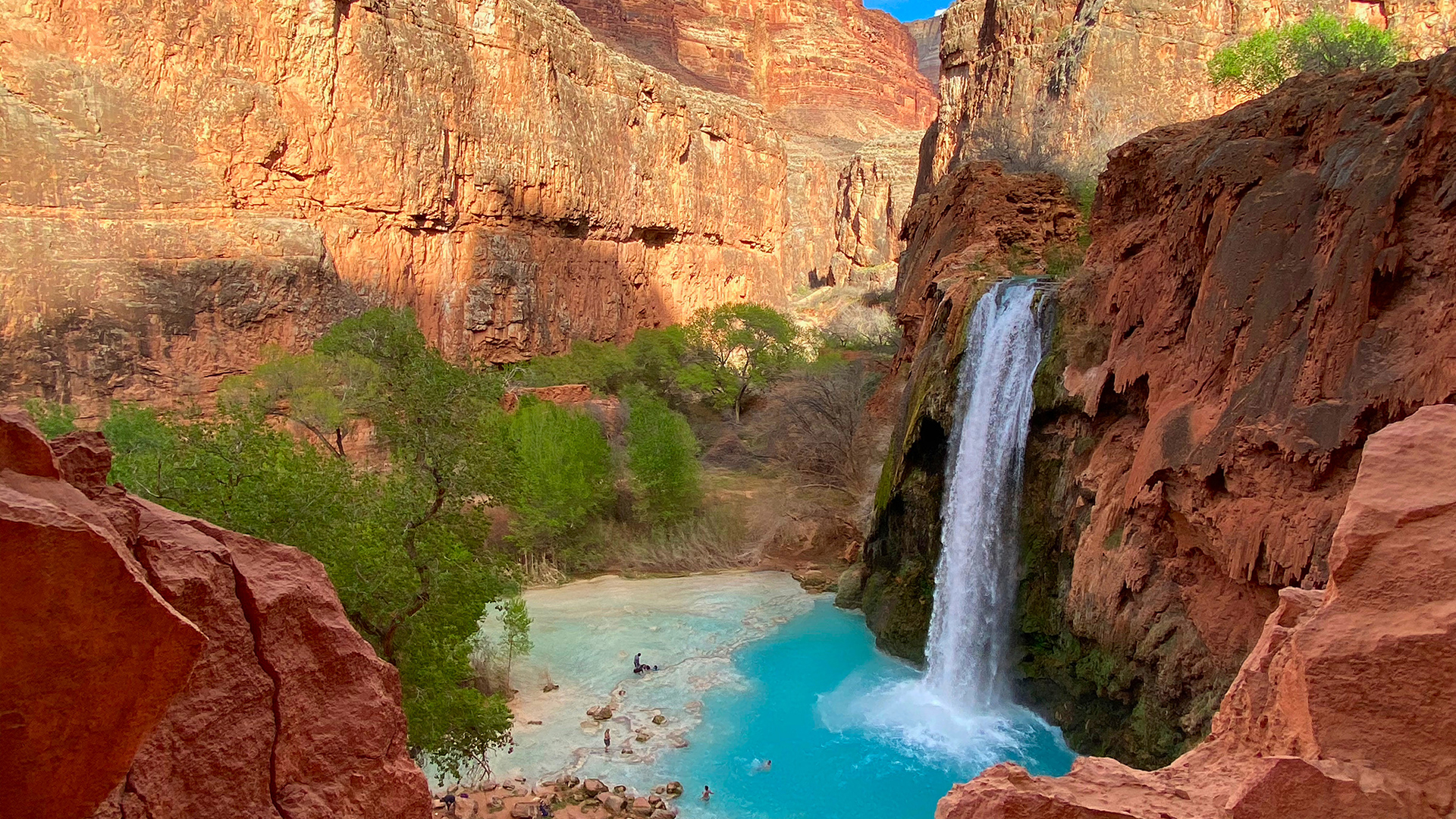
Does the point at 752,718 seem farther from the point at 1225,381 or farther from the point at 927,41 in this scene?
the point at 927,41

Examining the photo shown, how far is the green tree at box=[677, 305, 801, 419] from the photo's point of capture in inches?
1267

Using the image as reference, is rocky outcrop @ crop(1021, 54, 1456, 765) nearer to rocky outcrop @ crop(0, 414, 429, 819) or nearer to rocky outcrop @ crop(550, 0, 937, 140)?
rocky outcrop @ crop(0, 414, 429, 819)

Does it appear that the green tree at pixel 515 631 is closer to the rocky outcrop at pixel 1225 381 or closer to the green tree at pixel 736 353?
the rocky outcrop at pixel 1225 381

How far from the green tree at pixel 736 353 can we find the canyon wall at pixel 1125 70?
9.49m

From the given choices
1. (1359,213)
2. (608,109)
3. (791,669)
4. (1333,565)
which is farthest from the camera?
(608,109)

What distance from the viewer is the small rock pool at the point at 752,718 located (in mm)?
9641

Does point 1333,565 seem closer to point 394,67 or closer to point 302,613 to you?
point 302,613

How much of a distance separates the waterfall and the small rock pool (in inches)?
22.0

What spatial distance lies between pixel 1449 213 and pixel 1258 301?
1.51 metres

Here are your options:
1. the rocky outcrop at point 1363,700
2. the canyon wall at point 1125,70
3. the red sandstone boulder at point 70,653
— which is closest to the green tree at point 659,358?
the canyon wall at point 1125,70

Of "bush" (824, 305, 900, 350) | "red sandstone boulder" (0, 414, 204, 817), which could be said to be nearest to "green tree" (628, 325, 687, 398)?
"bush" (824, 305, 900, 350)

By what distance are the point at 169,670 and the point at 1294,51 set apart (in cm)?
3133

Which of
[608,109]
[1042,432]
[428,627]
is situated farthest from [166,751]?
[608,109]

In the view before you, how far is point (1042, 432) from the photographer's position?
1130 centimetres
